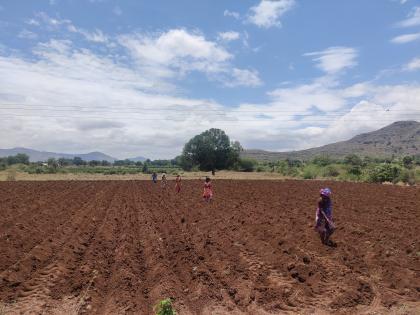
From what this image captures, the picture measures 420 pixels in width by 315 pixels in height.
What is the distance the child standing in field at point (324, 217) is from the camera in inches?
444

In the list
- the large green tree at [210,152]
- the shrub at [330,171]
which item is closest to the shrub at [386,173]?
the shrub at [330,171]

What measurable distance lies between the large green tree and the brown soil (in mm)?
78516

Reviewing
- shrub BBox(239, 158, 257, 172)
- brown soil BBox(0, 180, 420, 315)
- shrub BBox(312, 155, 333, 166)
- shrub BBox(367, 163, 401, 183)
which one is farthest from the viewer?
shrub BBox(239, 158, 257, 172)

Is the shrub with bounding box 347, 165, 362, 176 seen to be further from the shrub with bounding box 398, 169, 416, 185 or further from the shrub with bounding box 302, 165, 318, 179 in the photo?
the shrub with bounding box 398, 169, 416, 185

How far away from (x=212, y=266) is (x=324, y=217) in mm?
3534

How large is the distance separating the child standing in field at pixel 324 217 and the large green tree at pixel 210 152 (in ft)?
272

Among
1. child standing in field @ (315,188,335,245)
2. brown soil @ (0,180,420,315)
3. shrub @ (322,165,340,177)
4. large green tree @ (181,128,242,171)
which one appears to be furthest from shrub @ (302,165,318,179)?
child standing in field @ (315,188,335,245)

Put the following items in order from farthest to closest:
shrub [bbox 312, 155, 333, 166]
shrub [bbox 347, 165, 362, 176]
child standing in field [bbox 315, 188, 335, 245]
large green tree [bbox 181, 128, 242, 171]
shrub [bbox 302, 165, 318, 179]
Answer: large green tree [bbox 181, 128, 242, 171], shrub [bbox 312, 155, 333, 166], shrub [bbox 302, 165, 318, 179], shrub [bbox 347, 165, 362, 176], child standing in field [bbox 315, 188, 335, 245]

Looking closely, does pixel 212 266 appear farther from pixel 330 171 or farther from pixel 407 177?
pixel 330 171

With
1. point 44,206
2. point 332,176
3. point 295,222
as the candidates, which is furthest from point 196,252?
point 332,176

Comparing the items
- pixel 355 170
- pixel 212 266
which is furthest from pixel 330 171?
pixel 212 266

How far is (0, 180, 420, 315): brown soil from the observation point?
7.33 m

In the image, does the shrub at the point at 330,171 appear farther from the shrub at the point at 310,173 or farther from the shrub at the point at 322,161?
the shrub at the point at 322,161

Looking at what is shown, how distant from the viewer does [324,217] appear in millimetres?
11359
